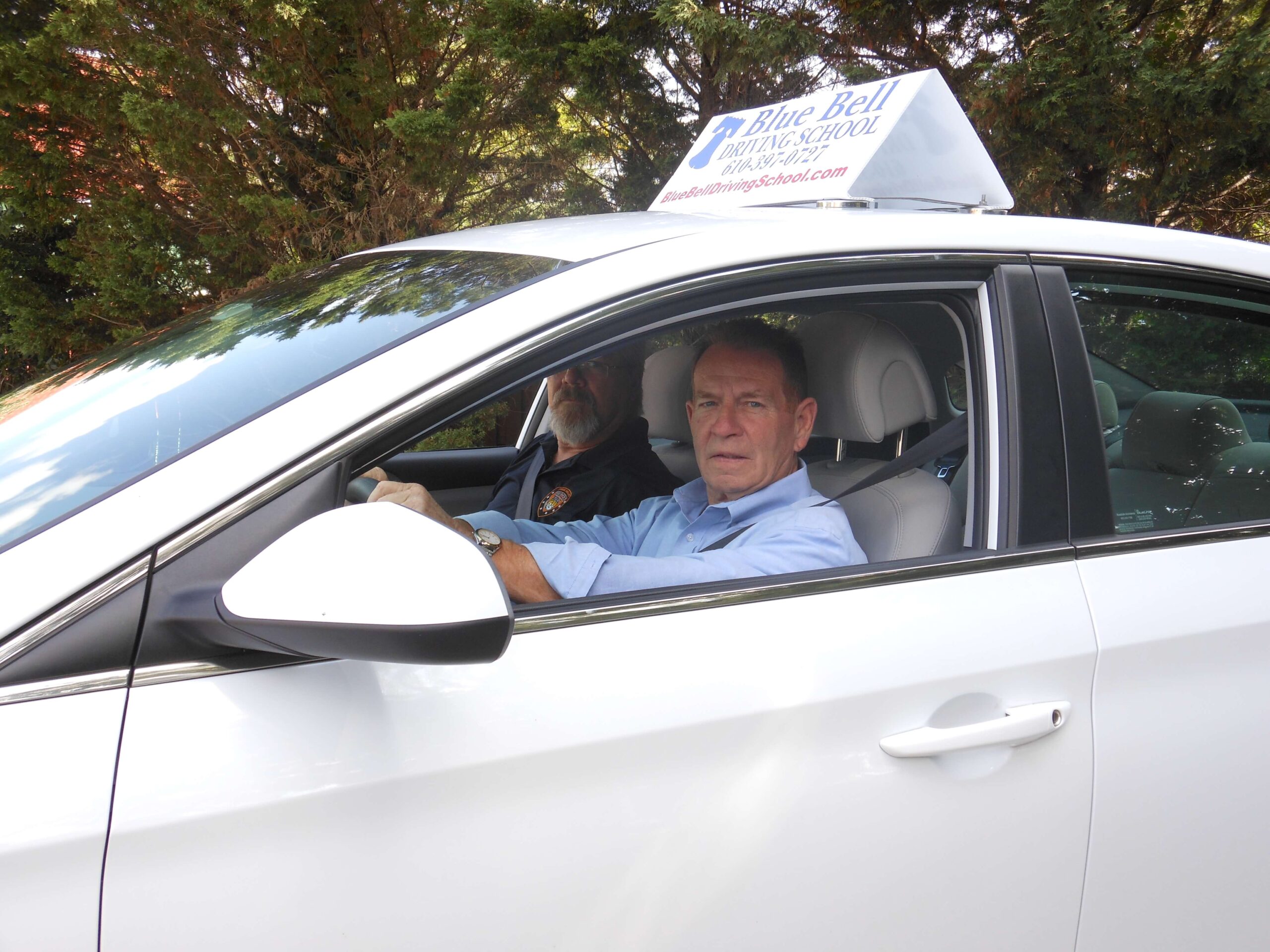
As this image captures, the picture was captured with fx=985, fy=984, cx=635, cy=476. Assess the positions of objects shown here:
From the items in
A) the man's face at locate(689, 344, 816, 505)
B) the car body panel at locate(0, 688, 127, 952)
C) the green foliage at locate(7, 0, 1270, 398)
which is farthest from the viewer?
the green foliage at locate(7, 0, 1270, 398)

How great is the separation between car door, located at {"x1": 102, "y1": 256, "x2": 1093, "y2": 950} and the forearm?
39 centimetres

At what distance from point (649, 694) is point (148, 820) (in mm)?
543

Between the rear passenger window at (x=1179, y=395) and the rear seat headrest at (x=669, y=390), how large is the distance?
1.00 metres

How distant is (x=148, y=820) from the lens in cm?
99

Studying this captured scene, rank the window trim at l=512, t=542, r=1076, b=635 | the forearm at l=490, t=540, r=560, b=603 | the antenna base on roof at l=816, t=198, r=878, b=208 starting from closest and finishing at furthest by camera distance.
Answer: the window trim at l=512, t=542, r=1076, b=635
the forearm at l=490, t=540, r=560, b=603
the antenna base on roof at l=816, t=198, r=878, b=208

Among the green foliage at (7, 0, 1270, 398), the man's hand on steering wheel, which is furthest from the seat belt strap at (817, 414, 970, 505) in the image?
the green foliage at (7, 0, 1270, 398)

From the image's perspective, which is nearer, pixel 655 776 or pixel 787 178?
pixel 655 776

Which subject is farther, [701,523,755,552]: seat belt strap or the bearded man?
the bearded man

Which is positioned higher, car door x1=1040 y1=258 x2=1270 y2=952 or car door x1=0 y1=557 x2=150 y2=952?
car door x1=0 y1=557 x2=150 y2=952

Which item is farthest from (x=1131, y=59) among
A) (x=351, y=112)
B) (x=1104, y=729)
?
(x=1104, y=729)

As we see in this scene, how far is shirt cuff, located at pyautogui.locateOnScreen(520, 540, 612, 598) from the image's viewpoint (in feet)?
5.22

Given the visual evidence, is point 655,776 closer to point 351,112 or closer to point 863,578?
point 863,578

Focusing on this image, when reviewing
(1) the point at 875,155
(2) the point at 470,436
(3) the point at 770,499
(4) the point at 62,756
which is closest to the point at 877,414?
(3) the point at 770,499

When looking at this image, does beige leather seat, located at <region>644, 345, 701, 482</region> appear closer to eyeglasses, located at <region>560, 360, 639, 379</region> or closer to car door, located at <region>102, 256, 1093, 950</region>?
eyeglasses, located at <region>560, 360, 639, 379</region>
